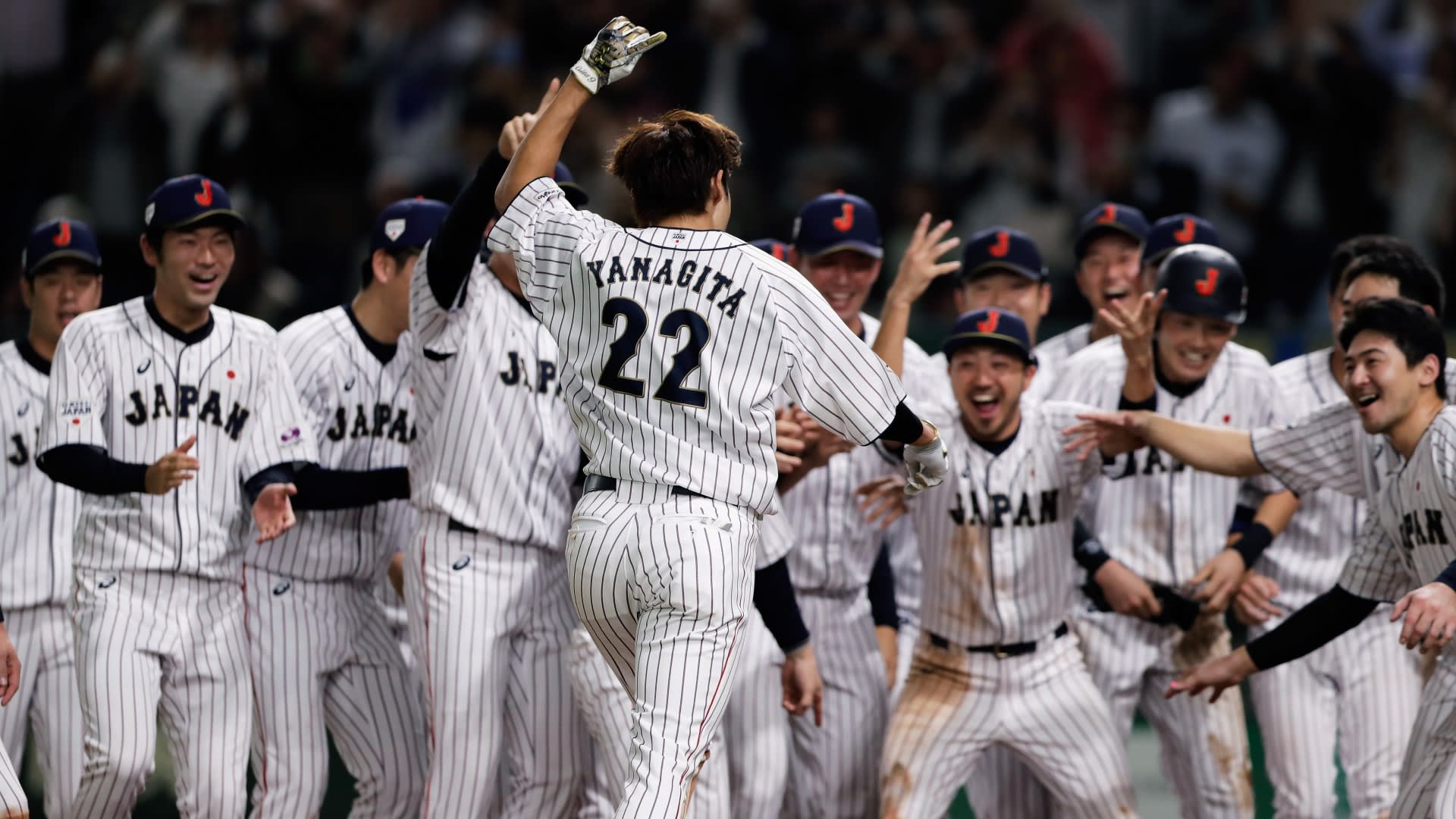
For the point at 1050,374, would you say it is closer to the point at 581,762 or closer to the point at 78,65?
the point at 581,762

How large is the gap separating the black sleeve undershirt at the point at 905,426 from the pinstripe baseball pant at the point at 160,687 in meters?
2.30

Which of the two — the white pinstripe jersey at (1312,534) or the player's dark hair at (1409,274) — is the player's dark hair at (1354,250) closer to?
the player's dark hair at (1409,274)

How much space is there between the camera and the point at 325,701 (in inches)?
233

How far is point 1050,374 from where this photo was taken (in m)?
6.72

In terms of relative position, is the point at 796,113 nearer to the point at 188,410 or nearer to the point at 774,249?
Answer: the point at 774,249

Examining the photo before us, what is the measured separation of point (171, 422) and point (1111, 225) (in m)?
3.50

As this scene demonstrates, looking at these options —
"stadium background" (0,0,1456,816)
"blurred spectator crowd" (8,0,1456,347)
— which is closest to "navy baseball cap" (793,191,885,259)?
"stadium background" (0,0,1456,816)

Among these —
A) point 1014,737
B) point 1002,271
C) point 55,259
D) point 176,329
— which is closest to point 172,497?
point 176,329

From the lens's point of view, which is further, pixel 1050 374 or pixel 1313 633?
pixel 1050 374

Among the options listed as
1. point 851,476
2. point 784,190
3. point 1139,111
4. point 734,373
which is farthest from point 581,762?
point 1139,111

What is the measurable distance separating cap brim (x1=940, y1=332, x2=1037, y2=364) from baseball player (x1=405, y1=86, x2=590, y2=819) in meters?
1.24

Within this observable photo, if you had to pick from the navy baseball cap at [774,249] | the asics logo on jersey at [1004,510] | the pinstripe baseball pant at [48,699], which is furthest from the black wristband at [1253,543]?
the pinstripe baseball pant at [48,699]

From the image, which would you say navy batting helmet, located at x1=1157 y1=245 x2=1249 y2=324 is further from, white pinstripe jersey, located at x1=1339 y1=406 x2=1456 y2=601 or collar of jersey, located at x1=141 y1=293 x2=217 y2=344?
collar of jersey, located at x1=141 y1=293 x2=217 y2=344

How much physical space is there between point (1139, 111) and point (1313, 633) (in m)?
6.22
